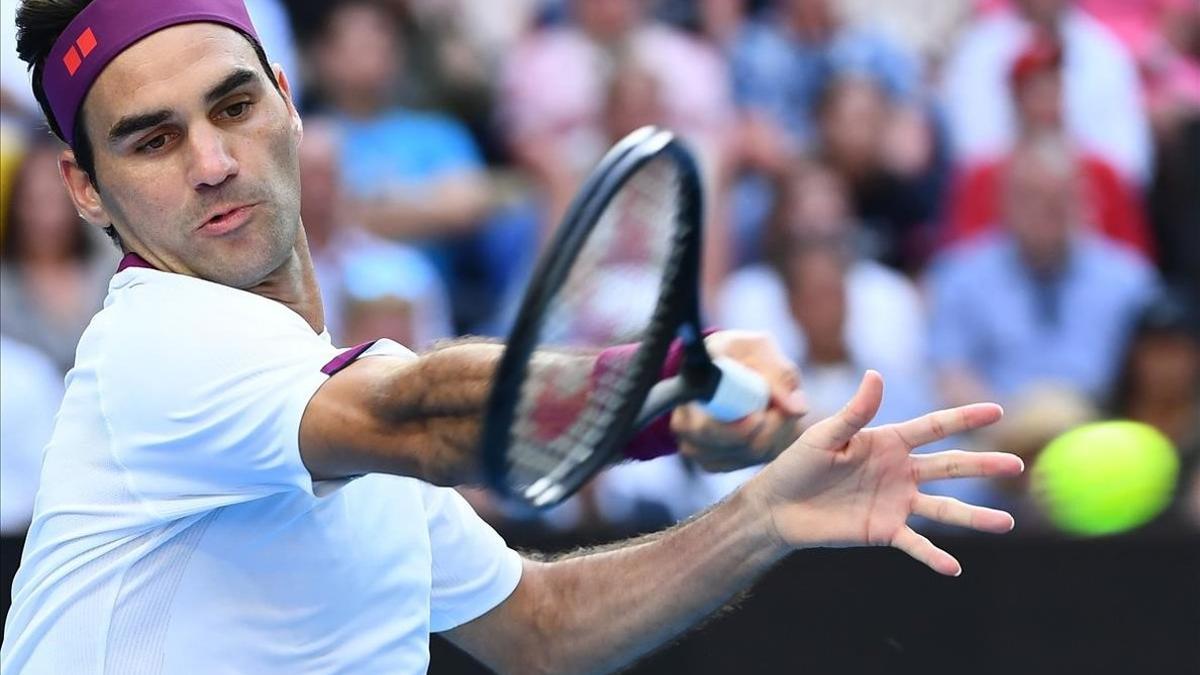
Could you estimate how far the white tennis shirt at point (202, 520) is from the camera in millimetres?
2660

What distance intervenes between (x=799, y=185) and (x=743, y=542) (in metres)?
4.52

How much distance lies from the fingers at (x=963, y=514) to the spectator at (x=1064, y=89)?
5.21 m

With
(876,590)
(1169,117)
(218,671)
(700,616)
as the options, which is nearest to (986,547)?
(876,590)

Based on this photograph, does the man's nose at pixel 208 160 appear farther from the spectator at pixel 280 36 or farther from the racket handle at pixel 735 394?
the spectator at pixel 280 36

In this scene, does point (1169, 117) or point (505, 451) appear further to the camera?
point (1169, 117)

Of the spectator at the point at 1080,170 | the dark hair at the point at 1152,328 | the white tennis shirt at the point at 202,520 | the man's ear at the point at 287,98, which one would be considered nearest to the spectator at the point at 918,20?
the spectator at the point at 1080,170

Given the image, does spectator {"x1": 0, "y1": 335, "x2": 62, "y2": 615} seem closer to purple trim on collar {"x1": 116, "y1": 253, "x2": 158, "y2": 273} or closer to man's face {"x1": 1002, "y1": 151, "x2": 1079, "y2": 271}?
purple trim on collar {"x1": 116, "y1": 253, "x2": 158, "y2": 273}

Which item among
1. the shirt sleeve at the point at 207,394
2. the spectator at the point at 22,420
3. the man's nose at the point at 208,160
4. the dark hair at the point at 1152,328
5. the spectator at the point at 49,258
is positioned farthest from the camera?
the dark hair at the point at 1152,328

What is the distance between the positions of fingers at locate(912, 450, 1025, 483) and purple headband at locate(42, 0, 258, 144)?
1324 mm

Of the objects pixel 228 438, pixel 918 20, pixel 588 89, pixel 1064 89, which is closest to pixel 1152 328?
pixel 1064 89

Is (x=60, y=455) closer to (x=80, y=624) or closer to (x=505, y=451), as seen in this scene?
(x=80, y=624)

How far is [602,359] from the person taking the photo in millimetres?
2934

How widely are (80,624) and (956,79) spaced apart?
6004mm

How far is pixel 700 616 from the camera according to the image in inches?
129
